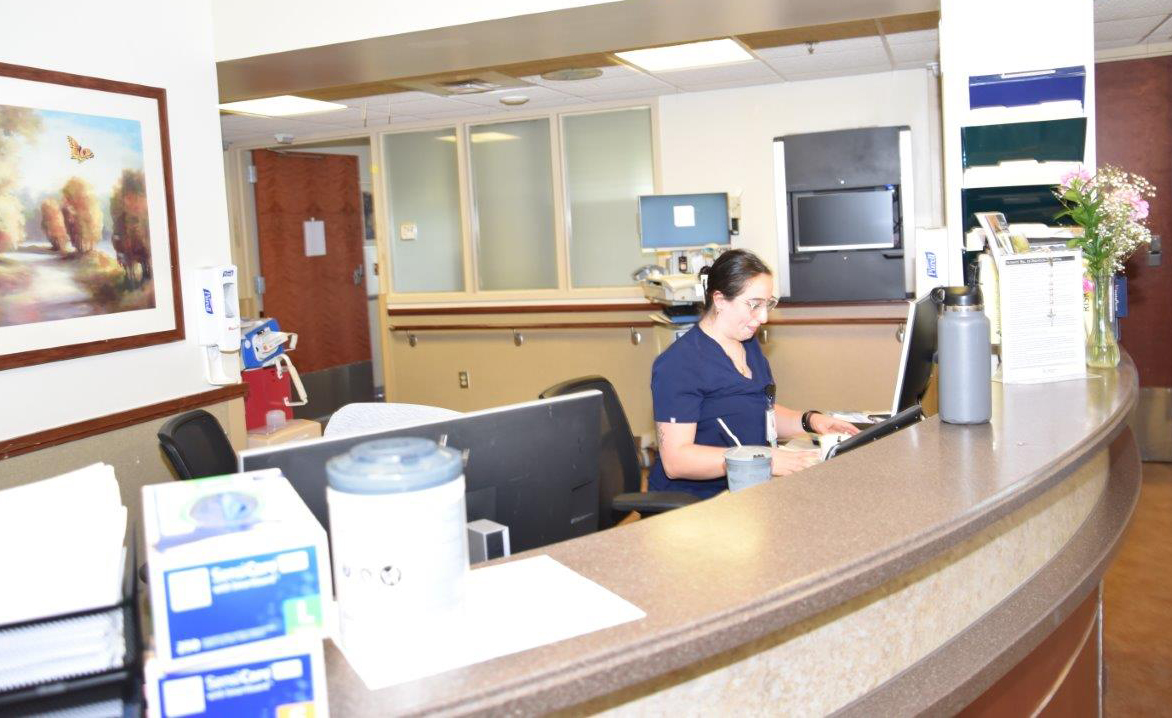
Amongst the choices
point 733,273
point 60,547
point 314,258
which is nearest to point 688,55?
point 733,273

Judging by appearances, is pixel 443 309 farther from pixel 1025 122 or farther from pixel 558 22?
pixel 1025 122

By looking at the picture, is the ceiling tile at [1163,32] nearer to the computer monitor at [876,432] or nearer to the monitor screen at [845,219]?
the monitor screen at [845,219]

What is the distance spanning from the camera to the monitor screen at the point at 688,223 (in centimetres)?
625

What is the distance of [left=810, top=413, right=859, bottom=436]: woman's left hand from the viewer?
3.12 meters

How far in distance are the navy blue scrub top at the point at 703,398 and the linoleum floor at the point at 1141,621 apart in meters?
1.07

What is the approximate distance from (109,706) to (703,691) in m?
0.71

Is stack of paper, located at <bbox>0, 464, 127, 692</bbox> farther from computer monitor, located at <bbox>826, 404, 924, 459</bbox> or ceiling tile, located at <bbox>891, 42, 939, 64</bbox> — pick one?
ceiling tile, located at <bbox>891, 42, 939, 64</bbox>

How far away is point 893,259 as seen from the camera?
6387 mm

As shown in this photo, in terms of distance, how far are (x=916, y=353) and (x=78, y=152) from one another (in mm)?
2878

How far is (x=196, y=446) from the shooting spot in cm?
255

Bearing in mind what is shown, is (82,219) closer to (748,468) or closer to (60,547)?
(748,468)

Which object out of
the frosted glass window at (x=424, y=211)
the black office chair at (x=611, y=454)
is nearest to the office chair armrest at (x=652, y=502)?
the black office chair at (x=611, y=454)

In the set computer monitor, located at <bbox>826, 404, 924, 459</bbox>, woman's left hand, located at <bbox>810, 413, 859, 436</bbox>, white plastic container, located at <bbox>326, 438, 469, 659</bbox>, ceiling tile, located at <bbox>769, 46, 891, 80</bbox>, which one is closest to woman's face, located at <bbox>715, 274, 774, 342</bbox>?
woman's left hand, located at <bbox>810, 413, 859, 436</bbox>

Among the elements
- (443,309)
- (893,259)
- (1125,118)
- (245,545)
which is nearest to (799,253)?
(893,259)
